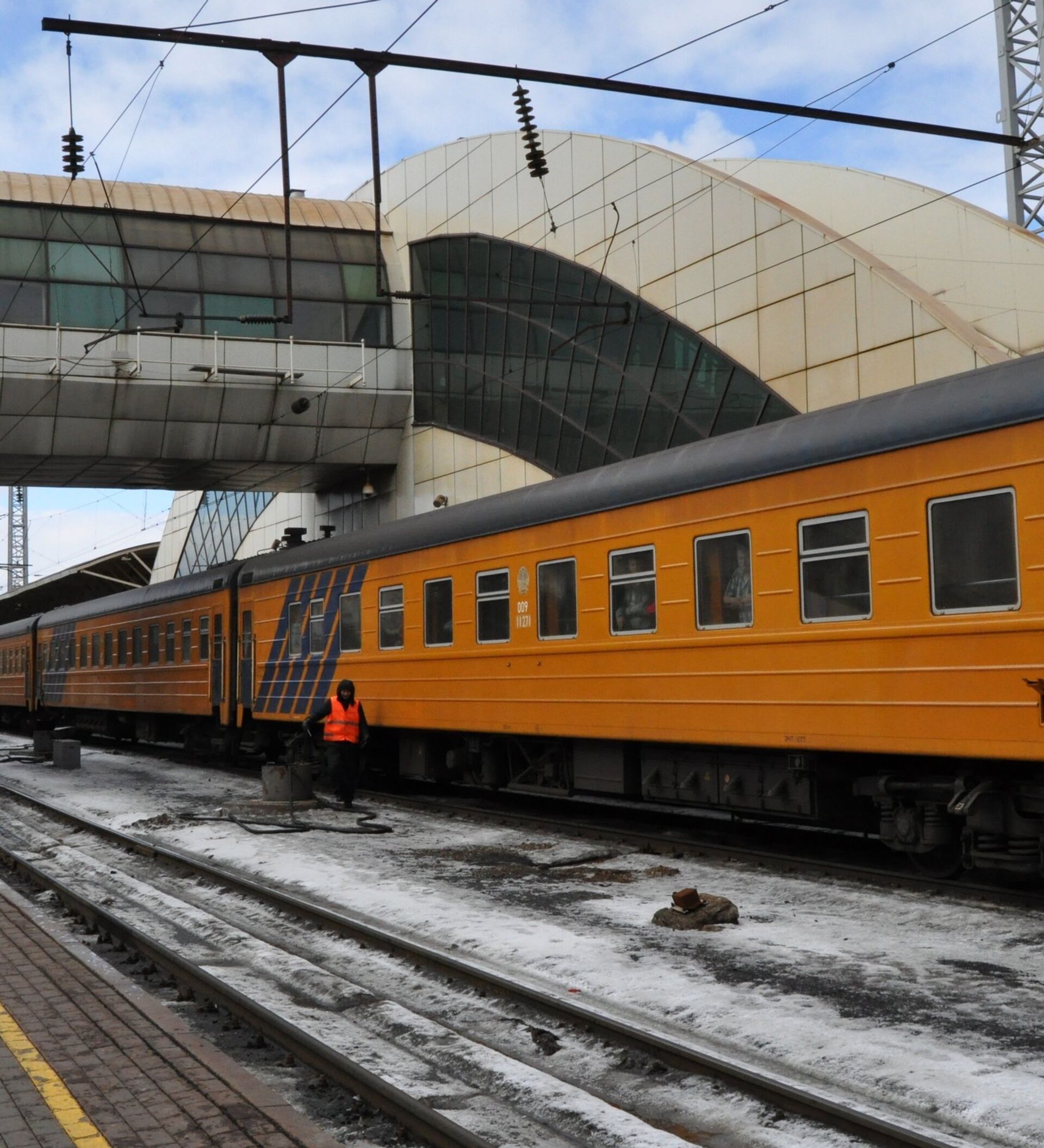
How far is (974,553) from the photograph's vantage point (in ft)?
28.9

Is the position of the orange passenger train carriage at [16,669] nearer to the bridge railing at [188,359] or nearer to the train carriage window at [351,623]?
the bridge railing at [188,359]

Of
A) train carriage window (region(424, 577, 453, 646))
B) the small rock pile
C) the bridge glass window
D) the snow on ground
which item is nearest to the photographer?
the snow on ground

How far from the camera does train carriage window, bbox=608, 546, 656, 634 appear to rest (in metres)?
11.8

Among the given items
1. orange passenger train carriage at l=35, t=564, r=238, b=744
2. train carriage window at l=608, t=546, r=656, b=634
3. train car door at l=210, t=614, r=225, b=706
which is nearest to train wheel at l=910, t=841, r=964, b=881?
train carriage window at l=608, t=546, r=656, b=634

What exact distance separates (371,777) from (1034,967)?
13930 mm

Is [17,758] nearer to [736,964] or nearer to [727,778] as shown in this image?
[727,778]

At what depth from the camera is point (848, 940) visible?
7984 mm

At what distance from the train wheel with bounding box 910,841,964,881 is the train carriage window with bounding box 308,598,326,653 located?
984 cm

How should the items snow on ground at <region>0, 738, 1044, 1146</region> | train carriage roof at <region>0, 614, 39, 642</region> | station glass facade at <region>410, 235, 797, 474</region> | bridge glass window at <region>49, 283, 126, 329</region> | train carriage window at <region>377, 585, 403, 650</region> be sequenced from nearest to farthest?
snow on ground at <region>0, 738, 1044, 1146</region> → train carriage window at <region>377, 585, 403, 650</region> → station glass facade at <region>410, 235, 797, 474</region> → bridge glass window at <region>49, 283, 126, 329</region> → train carriage roof at <region>0, 614, 39, 642</region>

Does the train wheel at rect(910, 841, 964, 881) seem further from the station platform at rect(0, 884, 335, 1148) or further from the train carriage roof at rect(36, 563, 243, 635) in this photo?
the train carriage roof at rect(36, 563, 243, 635)

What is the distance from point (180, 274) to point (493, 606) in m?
22.5

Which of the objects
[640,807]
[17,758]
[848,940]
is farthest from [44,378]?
[848,940]

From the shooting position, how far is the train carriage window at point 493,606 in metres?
13.8

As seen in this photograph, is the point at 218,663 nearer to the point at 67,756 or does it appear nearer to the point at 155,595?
the point at 67,756
